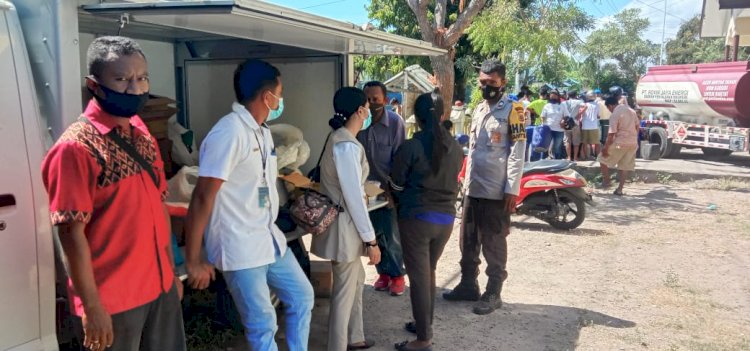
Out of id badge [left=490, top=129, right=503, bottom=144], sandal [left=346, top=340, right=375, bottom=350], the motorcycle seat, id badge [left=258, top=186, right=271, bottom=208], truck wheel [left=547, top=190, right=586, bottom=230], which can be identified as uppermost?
id badge [left=490, top=129, right=503, bottom=144]

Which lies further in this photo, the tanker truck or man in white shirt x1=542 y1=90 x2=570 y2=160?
the tanker truck

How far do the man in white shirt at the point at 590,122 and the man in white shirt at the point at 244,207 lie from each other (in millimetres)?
11826

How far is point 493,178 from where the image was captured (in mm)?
4777

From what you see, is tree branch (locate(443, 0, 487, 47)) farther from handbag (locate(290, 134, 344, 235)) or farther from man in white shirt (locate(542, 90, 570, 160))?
handbag (locate(290, 134, 344, 235))

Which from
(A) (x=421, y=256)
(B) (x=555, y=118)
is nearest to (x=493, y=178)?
(A) (x=421, y=256)

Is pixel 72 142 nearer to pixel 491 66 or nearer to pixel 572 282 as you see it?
pixel 491 66

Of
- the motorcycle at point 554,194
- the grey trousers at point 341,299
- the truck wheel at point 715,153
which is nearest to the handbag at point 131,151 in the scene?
the grey trousers at point 341,299

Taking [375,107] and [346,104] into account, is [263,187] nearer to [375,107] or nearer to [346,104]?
[346,104]

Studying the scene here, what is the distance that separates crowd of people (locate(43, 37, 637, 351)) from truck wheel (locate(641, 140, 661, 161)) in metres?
12.1

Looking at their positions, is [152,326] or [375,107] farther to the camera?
[375,107]

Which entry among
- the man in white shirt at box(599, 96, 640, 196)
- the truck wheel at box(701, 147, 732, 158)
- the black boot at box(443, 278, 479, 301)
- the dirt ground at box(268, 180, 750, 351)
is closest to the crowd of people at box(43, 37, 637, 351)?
the black boot at box(443, 278, 479, 301)

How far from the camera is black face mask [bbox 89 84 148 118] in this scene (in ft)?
7.36

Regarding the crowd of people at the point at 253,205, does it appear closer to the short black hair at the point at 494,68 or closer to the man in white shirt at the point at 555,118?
the short black hair at the point at 494,68

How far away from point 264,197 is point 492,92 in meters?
2.44
